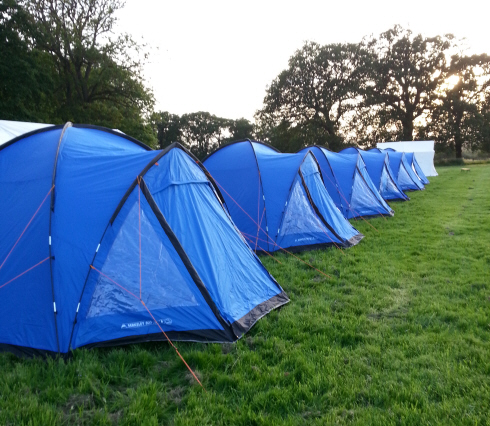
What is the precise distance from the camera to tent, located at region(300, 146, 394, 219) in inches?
381

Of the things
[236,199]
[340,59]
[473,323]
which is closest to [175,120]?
[340,59]

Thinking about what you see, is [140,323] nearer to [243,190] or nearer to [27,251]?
[27,251]

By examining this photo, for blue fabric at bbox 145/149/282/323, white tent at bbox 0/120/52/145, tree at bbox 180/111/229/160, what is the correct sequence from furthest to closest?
1. tree at bbox 180/111/229/160
2. white tent at bbox 0/120/52/145
3. blue fabric at bbox 145/149/282/323

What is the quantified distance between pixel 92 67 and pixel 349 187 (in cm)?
1995

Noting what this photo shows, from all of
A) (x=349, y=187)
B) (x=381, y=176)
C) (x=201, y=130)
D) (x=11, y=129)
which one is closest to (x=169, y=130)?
(x=201, y=130)

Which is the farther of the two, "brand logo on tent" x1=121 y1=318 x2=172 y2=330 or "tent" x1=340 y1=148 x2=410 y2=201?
"tent" x1=340 y1=148 x2=410 y2=201

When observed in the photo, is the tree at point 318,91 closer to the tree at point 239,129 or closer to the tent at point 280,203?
the tree at point 239,129

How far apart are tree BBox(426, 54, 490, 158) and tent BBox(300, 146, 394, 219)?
86.2ft

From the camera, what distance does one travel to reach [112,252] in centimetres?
349

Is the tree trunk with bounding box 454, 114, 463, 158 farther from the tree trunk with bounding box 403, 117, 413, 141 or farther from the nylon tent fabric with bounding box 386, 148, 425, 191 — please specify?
the nylon tent fabric with bounding box 386, 148, 425, 191

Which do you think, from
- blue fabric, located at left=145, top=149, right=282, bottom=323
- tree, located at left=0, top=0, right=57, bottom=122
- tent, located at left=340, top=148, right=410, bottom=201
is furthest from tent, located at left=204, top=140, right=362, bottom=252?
tree, located at left=0, top=0, right=57, bottom=122

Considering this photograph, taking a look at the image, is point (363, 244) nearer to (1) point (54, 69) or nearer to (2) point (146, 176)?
(2) point (146, 176)

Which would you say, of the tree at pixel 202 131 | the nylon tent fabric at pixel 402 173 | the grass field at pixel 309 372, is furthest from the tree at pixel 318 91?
the grass field at pixel 309 372

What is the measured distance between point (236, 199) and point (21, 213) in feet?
13.3
